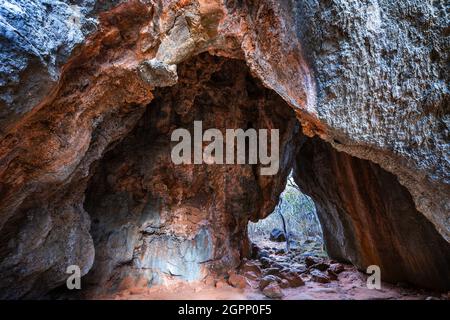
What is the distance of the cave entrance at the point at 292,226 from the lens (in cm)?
1191

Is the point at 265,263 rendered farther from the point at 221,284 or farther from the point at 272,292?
the point at 272,292

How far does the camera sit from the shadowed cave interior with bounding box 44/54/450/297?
192 inches

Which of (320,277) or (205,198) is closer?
(320,277)

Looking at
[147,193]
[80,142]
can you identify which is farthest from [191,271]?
[80,142]

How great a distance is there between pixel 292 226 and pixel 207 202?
30.2 feet

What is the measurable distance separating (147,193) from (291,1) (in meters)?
4.04

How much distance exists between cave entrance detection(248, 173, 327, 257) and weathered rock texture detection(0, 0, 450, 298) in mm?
8554

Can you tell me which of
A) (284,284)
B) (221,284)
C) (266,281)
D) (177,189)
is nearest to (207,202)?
(177,189)

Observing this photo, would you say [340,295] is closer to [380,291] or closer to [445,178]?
[380,291]

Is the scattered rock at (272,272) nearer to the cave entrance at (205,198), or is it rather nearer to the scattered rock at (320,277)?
the cave entrance at (205,198)

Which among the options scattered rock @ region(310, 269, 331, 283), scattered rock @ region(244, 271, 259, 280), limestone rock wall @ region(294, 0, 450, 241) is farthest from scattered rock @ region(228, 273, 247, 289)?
limestone rock wall @ region(294, 0, 450, 241)

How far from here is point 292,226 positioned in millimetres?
14305

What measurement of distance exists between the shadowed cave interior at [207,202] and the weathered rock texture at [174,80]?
119 cm

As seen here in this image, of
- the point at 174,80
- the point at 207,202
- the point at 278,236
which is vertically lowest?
the point at 278,236
